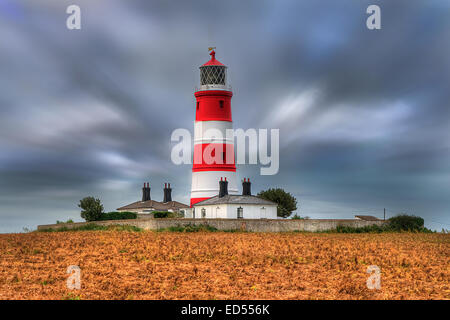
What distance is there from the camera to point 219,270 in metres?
16.2

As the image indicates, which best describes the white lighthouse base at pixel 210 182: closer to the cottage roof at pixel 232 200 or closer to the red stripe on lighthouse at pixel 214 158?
the red stripe on lighthouse at pixel 214 158

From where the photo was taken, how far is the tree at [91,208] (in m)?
50.4

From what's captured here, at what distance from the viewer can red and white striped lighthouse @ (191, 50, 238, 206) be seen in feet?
148

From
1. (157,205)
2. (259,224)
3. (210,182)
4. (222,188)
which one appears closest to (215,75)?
(210,182)

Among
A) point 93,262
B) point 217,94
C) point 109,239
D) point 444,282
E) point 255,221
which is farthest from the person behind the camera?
point 217,94

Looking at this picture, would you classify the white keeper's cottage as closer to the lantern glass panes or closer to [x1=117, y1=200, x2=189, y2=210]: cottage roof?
the lantern glass panes

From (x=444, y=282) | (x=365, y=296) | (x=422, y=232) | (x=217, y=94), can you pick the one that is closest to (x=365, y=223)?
(x=422, y=232)

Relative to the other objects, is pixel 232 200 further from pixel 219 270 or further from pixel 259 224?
pixel 219 270

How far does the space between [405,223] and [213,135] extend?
18621mm

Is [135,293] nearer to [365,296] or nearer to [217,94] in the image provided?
[365,296]

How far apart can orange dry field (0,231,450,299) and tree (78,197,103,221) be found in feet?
86.4

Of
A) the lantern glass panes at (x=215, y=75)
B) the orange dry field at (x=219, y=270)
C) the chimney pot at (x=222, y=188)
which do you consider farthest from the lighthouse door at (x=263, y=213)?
the orange dry field at (x=219, y=270)

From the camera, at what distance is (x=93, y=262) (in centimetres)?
1795
